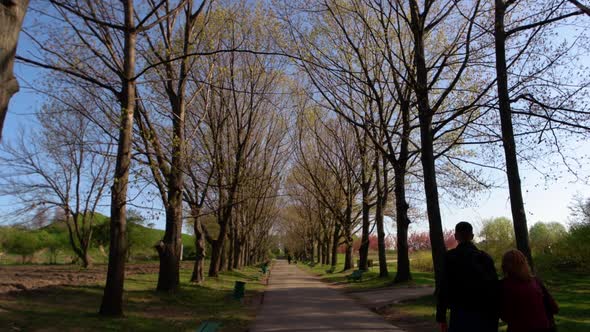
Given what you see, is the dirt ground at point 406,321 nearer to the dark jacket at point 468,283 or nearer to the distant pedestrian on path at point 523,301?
the dark jacket at point 468,283

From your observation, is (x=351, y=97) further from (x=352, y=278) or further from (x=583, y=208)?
(x=583, y=208)

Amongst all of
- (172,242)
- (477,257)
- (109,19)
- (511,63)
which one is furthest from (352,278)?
(477,257)

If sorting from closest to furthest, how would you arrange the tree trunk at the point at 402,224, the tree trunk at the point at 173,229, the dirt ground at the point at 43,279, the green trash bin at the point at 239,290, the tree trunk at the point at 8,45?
the tree trunk at the point at 8,45 < the dirt ground at the point at 43,279 < the green trash bin at the point at 239,290 < the tree trunk at the point at 173,229 < the tree trunk at the point at 402,224

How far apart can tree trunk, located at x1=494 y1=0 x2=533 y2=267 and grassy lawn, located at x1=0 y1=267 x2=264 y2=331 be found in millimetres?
6012

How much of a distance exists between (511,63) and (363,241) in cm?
1864

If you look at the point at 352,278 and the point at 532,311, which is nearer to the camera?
the point at 532,311

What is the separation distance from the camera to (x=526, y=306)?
183 inches

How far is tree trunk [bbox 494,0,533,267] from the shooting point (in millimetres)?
9610

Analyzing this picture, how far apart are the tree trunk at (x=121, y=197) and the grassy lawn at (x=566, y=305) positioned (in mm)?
6756

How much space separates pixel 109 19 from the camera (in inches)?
480

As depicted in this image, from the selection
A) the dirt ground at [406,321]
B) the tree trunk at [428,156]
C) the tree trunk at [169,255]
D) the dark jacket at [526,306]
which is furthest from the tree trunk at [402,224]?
the dark jacket at [526,306]

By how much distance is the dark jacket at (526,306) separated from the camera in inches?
181

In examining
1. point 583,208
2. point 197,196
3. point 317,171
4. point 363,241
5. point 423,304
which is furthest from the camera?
point 317,171

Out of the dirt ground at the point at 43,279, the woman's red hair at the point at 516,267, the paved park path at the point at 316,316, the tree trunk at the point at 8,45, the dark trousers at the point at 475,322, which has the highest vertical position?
the tree trunk at the point at 8,45
